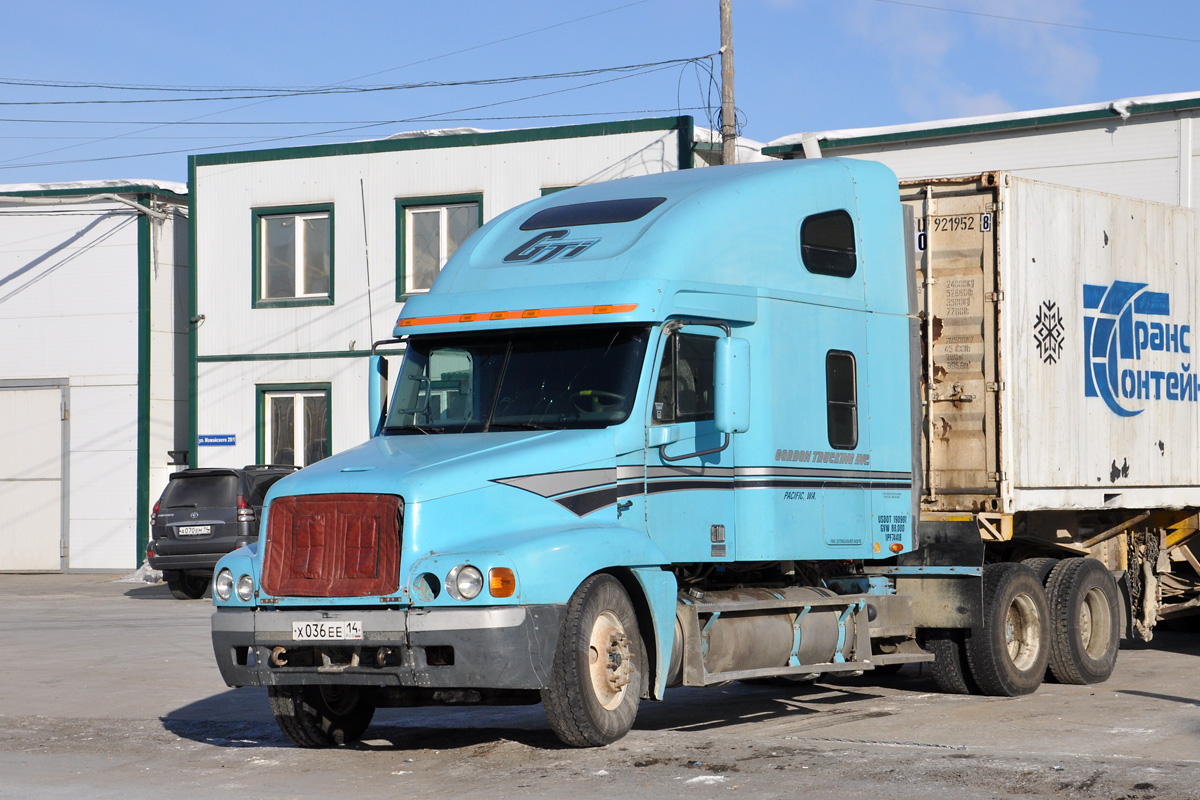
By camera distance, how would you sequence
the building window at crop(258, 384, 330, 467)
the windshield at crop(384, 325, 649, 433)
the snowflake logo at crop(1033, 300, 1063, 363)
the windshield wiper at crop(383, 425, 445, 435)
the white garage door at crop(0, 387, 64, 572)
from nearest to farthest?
the windshield at crop(384, 325, 649, 433) < the windshield wiper at crop(383, 425, 445, 435) < the snowflake logo at crop(1033, 300, 1063, 363) < the building window at crop(258, 384, 330, 467) < the white garage door at crop(0, 387, 64, 572)

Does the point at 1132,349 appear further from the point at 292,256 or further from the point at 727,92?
the point at 292,256

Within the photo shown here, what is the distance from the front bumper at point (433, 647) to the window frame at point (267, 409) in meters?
20.0

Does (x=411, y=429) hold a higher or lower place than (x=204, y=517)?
higher

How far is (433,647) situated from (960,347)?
18.3 ft

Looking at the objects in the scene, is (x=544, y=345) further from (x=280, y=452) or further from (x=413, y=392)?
(x=280, y=452)

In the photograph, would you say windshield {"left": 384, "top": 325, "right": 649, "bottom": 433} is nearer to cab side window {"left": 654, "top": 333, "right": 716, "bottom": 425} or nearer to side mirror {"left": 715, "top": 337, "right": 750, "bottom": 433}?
cab side window {"left": 654, "top": 333, "right": 716, "bottom": 425}

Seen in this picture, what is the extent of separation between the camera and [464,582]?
8.85 meters

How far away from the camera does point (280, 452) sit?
1163 inches

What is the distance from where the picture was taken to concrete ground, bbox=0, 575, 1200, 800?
855 centimetres

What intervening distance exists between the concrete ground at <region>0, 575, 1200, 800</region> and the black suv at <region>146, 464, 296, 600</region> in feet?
28.8

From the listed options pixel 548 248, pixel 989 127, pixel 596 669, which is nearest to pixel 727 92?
pixel 989 127

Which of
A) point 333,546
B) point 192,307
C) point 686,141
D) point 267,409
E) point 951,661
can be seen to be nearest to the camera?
point 333,546

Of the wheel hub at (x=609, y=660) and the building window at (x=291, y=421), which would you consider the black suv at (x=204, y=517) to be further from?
the wheel hub at (x=609, y=660)

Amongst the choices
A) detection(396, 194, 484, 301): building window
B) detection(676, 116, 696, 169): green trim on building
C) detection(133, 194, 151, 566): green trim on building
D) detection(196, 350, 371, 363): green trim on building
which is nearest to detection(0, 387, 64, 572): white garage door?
detection(133, 194, 151, 566): green trim on building
